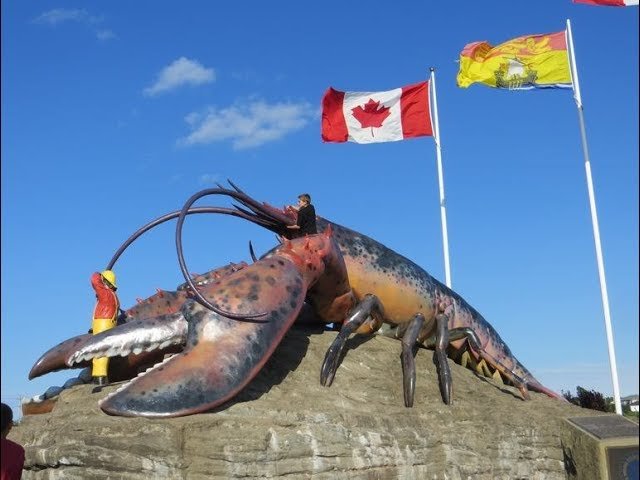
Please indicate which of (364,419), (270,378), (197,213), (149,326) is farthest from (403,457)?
(197,213)

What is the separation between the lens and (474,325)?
10141 millimetres

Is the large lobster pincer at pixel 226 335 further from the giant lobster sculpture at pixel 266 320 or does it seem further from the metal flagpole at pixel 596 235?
the metal flagpole at pixel 596 235

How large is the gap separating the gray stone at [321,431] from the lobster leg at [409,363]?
12cm

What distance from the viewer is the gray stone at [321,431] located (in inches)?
213

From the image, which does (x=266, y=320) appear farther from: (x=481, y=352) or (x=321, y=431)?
(x=481, y=352)

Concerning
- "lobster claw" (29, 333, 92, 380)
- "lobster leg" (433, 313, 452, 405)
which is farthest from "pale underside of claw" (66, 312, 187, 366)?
"lobster leg" (433, 313, 452, 405)

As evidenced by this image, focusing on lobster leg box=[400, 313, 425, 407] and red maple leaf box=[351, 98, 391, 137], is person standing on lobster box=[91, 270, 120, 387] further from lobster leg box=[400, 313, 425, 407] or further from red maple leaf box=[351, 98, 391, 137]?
red maple leaf box=[351, 98, 391, 137]

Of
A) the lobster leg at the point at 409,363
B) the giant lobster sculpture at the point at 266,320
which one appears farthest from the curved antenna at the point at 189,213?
the lobster leg at the point at 409,363

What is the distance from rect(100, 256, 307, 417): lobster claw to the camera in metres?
5.76

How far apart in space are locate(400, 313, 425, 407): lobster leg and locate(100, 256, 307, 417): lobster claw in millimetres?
1446

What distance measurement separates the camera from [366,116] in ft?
46.4

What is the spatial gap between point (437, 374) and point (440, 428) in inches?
45.3

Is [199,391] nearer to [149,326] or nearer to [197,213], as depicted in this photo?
[149,326]

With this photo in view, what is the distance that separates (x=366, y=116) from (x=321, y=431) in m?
9.10
